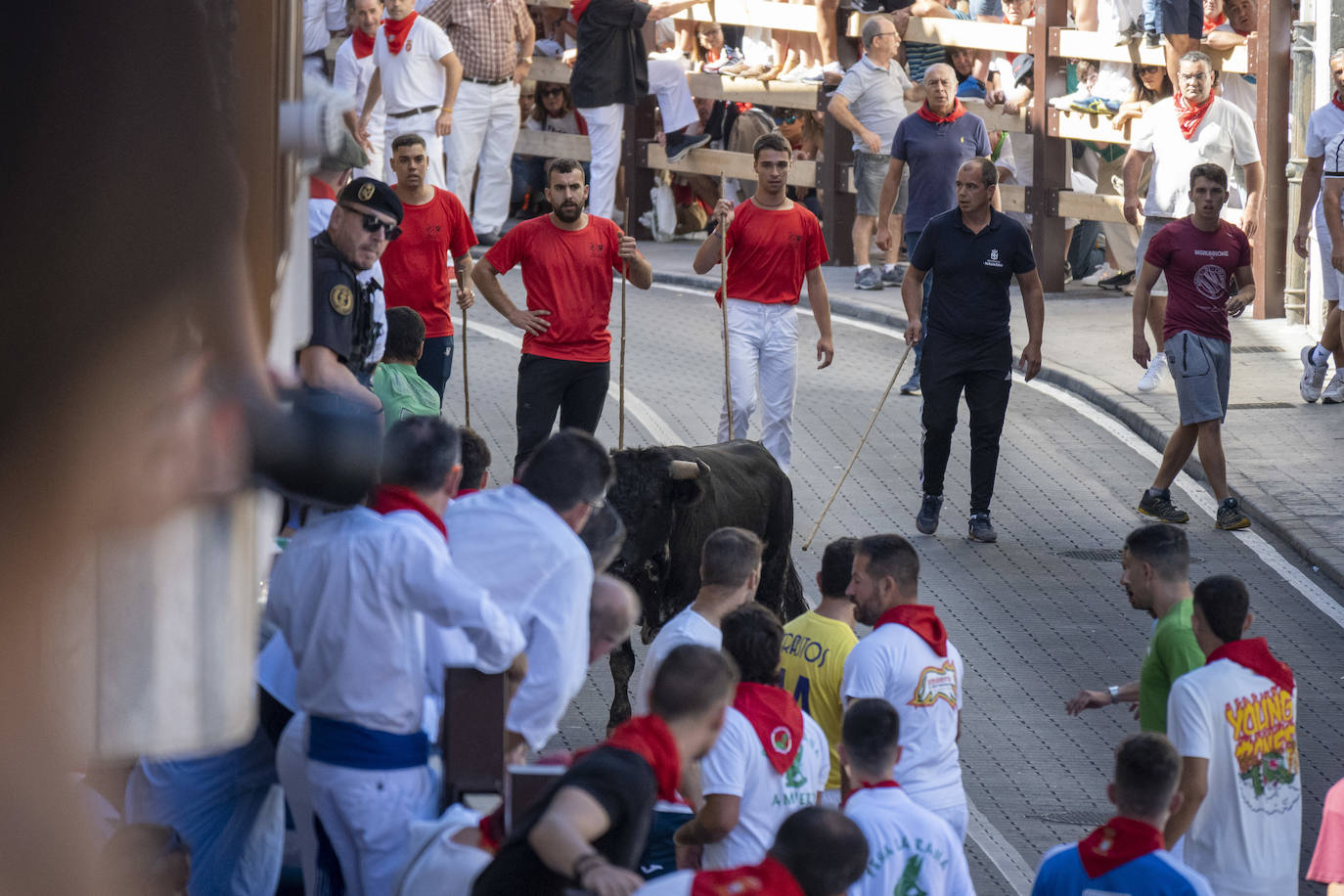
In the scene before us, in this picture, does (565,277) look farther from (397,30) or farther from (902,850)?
(397,30)

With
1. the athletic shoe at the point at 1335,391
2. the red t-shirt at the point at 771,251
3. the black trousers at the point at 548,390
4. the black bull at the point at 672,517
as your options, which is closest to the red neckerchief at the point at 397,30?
the red t-shirt at the point at 771,251

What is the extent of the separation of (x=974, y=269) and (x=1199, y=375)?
5.15 feet

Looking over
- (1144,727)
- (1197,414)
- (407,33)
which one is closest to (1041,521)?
(1197,414)

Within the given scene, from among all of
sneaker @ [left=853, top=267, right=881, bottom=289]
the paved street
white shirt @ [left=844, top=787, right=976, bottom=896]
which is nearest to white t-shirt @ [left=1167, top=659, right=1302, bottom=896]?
white shirt @ [left=844, top=787, right=976, bottom=896]

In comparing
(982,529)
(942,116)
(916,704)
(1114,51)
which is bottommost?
(982,529)

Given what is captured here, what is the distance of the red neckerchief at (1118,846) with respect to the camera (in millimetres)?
4066

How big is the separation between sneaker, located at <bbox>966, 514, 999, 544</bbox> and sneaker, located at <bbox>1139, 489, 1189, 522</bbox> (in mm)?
1091

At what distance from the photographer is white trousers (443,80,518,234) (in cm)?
1928

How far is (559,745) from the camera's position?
725 cm

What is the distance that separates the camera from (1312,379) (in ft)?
43.8

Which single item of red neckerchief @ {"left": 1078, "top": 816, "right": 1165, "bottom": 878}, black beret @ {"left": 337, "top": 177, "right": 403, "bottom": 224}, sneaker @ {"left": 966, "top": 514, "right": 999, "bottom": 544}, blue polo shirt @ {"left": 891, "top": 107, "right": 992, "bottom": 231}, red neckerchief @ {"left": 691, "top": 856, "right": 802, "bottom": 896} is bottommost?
sneaker @ {"left": 966, "top": 514, "right": 999, "bottom": 544}

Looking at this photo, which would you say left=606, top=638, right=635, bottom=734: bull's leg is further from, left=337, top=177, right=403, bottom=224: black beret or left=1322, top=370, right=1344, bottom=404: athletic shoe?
left=1322, top=370, right=1344, bottom=404: athletic shoe

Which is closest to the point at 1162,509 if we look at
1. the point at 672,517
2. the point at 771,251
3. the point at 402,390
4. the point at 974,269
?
the point at 974,269

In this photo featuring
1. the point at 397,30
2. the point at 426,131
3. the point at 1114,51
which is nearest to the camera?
the point at 397,30
